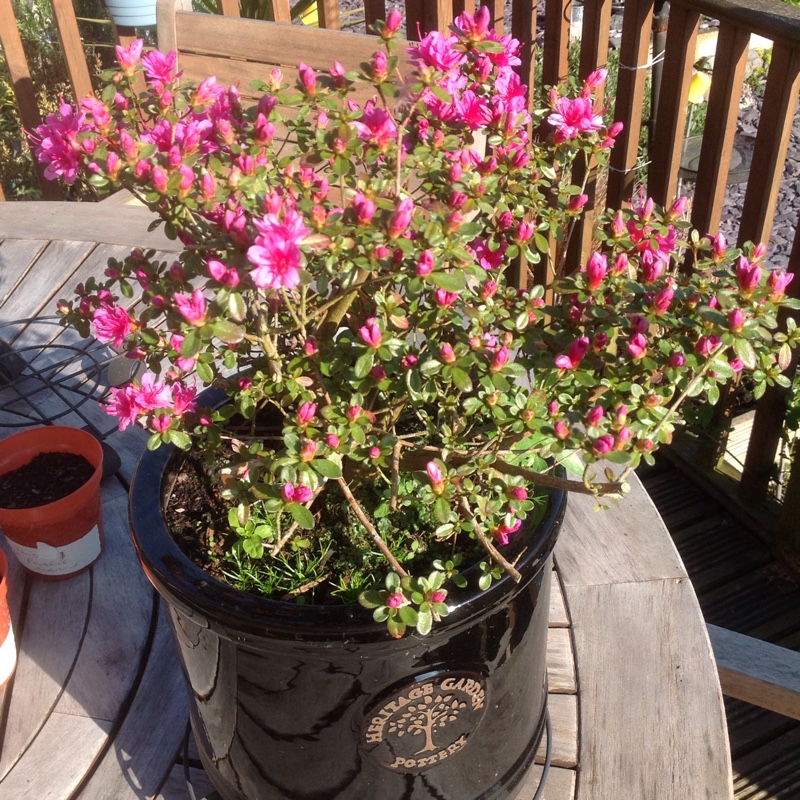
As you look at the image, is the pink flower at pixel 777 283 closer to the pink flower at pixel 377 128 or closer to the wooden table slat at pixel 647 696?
the pink flower at pixel 377 128

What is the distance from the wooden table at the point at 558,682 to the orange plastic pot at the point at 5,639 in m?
0.02

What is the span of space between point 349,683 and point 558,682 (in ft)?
1.41

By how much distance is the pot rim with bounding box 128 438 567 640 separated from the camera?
2.49ft

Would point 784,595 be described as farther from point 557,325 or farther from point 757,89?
point 757,89

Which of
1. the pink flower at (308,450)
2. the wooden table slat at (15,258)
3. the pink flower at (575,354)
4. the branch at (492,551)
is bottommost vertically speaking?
the wooden table slat at (15,258)

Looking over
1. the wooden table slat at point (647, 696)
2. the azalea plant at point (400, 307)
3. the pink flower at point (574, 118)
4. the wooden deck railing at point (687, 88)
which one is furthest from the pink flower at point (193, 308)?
the wooden deck railing at point (687, 88)

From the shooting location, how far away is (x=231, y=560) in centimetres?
90

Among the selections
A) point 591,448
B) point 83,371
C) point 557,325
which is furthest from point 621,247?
point 83,371

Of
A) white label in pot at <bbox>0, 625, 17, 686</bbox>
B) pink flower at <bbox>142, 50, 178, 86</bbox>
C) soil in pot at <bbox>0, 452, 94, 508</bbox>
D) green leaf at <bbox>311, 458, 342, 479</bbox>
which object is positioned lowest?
white label in pot at <bbox>0, 625, 17, 686</bbox>

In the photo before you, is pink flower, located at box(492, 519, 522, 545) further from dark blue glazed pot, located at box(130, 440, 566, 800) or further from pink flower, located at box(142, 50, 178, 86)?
pink flower, located at box(142, 50, 178, 86)

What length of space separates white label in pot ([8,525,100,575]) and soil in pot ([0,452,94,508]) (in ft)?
0.20

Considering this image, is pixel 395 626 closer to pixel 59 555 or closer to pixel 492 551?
pixel 492 551

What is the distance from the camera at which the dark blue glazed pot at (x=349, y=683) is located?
778 mm

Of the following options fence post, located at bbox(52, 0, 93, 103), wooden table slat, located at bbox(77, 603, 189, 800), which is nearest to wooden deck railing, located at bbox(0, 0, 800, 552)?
fence post, located at bbox(52, 0, 93, 103)
